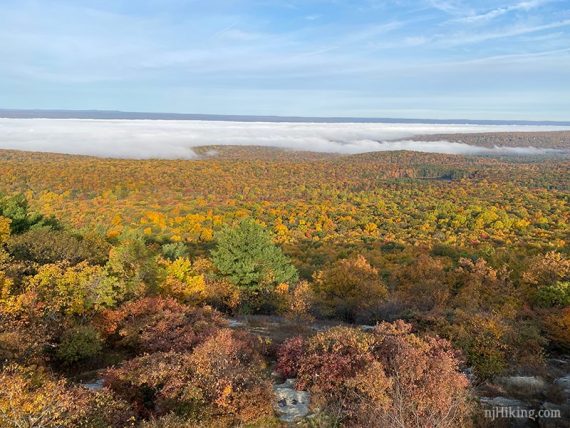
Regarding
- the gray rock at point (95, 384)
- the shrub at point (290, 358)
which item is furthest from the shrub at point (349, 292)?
the gray rock at point (95, 384)

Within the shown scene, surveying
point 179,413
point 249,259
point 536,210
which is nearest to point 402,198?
point 536,210

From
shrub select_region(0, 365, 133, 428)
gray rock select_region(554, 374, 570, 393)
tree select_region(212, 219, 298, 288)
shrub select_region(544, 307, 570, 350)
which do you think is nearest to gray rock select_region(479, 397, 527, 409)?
gray rock select_region(554, 374, 570, 393)

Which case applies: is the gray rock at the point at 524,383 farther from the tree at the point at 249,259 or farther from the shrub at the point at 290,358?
the tree at the point at 249,259

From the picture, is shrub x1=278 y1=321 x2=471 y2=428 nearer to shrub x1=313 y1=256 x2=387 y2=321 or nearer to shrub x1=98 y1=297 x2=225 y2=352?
shrub x1=98 y1=297 x2=225 y2=352

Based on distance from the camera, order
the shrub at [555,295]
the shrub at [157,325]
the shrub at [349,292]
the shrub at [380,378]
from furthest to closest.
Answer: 1. the shrub at [555,295]
2. the shrub at [349,292]
3. the shrub at [157,325]
4. the shrub at [380,378]

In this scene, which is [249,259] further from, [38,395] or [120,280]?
[38,395]

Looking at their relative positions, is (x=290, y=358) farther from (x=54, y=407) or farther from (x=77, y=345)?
(x=77, y=345)

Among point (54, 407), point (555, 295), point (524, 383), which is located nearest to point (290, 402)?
point (54, 407)
